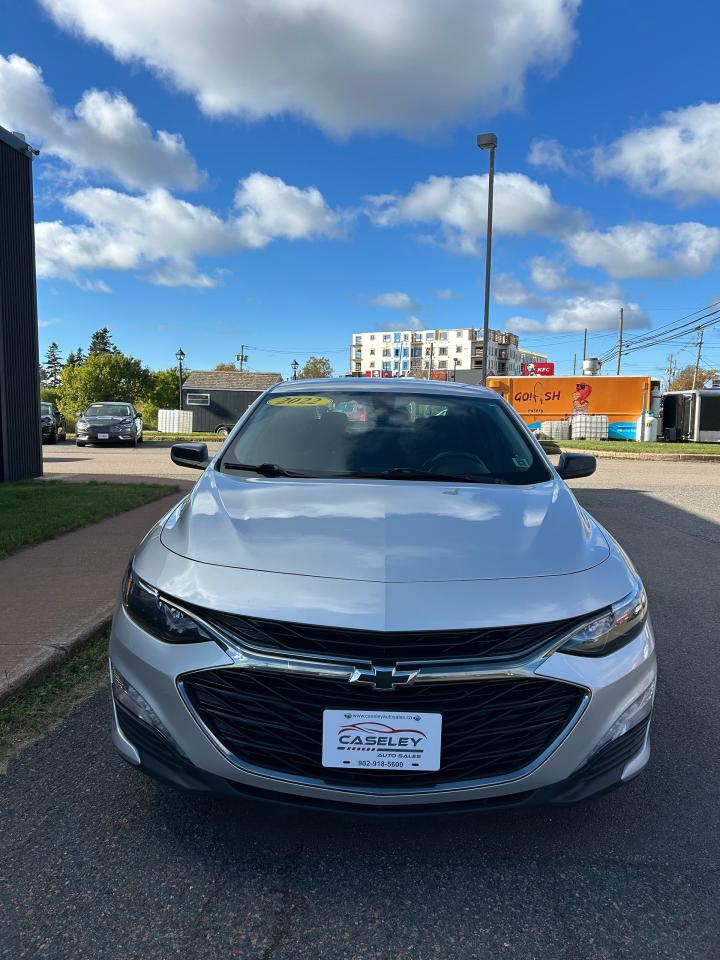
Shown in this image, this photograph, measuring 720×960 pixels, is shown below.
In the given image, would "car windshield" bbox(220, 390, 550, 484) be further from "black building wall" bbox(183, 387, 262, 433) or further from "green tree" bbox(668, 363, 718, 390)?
"green tree" bbox(668, 363, 718, 390)

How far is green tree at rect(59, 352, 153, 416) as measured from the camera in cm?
5456

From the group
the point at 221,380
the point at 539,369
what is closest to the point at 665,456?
the point at 539,369

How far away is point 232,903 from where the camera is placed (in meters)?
1.95

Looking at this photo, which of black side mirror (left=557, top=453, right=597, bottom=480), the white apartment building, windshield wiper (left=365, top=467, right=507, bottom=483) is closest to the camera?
windshield wiper (left=365, top=467, right=507, bottom=483)

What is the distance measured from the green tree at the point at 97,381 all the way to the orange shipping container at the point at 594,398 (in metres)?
36.2

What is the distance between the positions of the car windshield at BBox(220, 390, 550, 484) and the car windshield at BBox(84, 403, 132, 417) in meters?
21.9

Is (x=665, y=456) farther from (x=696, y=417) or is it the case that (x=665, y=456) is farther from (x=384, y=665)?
(x=384, y=665)

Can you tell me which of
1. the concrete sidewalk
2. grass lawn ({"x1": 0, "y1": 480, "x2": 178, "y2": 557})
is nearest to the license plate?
the concrete sidewalk

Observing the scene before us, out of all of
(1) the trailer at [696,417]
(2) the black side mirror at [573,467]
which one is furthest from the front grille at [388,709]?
(1) the trailer at [696,417]

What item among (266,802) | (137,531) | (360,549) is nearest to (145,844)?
(266,802)

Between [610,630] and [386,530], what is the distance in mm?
788

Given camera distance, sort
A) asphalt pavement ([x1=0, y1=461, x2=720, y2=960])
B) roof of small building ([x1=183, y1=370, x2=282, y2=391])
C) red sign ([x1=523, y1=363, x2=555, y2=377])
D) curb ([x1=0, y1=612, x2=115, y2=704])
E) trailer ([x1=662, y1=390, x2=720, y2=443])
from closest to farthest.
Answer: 1. asphalt pavement ([x1=0, y1=461, x2=720, y2=960])
2. curb ([x1=0, y1=612, x2=115, y2=704])
3. trailer ([x1=662, y1=390, x2=720, y2=443])
4. red sign ([x1=523, y1=363, x2=555, y2=377])
5. roof of small building ([x1=183, y1=370, x2=282, y2=391])

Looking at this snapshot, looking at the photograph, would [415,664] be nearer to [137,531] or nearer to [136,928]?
[136,928]

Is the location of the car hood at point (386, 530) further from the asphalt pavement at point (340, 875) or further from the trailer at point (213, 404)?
the trailer at point (213, 404)
